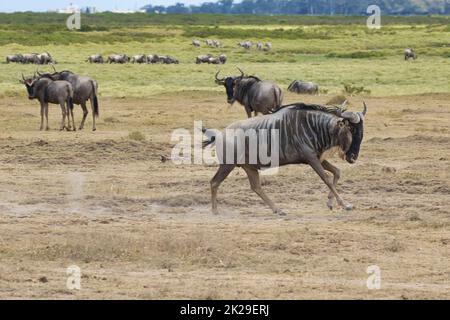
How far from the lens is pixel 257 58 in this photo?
55844 mm

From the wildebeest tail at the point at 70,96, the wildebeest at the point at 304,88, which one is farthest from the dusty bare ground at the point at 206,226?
the wildebeest at the point at 304,88

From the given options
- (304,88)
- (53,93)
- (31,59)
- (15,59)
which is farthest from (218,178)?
(15,59)

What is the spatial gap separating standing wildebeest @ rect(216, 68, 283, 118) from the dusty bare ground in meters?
2.44

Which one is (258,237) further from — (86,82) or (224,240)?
(86,82)

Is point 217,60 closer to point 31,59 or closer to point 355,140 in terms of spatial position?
point 31,59

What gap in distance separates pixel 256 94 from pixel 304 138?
9769 mm

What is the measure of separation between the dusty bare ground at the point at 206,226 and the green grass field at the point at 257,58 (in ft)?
49.4

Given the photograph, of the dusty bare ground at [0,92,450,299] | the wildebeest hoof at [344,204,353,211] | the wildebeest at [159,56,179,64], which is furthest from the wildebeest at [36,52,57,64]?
the wildebeest hoof at [344,204,353,211]

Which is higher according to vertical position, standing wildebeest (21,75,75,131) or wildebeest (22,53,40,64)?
standing wildebeest (21,75,75,131)

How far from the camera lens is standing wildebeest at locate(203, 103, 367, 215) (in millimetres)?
12781

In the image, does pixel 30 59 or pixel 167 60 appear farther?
pixel 167 60

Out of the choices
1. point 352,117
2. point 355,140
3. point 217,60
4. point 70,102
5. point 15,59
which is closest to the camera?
point 352,117

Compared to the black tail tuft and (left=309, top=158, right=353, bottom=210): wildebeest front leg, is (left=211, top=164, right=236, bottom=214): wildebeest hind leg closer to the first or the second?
(left=309, top=158, right=353, bottom=210): wildebeest front leg

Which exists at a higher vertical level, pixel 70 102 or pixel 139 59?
pixel 70 102
